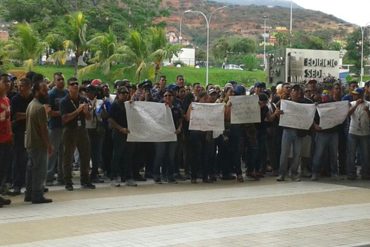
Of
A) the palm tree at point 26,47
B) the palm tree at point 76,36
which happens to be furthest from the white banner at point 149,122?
the palm tree at point 76,36

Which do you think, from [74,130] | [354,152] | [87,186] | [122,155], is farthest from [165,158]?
[354,152]

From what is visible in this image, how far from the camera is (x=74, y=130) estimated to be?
11930mm

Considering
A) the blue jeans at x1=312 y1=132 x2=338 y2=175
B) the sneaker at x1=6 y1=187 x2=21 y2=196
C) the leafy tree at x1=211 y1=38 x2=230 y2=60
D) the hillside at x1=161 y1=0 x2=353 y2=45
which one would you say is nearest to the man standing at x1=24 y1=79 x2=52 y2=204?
the sneaker at x1=6 y1=187 x2=21 y2=196

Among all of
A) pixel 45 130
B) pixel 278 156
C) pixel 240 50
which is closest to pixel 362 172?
pixel 278 156

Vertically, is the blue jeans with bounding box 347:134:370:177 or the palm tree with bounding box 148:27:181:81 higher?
the palm tree with bounding box 148:27:181:81

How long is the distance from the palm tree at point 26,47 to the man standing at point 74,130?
84.6 ft

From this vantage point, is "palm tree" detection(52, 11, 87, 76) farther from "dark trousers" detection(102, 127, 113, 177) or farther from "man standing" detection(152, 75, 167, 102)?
"dark trousers" detection(102, 127, 113, 177)

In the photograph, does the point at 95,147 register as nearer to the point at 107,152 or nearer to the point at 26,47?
the point at 107,152

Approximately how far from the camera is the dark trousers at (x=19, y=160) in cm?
1133

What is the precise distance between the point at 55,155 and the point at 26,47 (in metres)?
29.0

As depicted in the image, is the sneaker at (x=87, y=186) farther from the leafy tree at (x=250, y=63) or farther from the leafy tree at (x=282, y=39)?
the leafy tree at (x=282, y=39)

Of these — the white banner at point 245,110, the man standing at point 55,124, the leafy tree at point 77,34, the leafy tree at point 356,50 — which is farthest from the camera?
the leafy tree at point 356,50

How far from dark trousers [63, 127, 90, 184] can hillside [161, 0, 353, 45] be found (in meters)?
144

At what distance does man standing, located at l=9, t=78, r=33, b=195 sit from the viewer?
36.8ft
